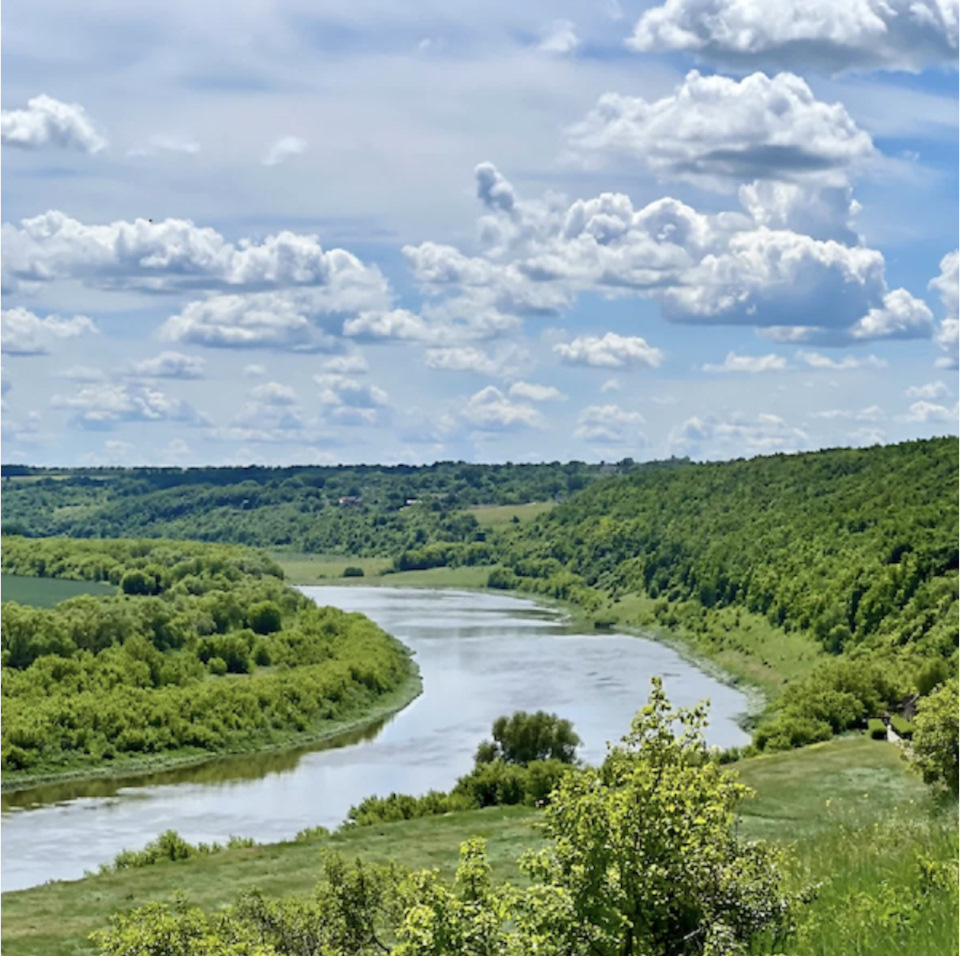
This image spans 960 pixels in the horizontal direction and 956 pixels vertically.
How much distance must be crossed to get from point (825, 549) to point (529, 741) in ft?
242

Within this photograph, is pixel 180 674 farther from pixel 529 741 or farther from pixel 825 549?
pixel 825 549

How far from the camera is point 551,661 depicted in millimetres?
120500

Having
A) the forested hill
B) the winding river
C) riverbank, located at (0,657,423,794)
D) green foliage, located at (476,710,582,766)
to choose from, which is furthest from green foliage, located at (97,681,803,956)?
the forested hill

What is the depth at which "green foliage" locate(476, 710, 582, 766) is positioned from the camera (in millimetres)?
73312

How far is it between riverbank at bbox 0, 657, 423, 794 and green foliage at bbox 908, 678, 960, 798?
172 ft

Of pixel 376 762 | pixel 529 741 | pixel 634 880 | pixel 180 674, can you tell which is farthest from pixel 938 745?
pixel 180 674

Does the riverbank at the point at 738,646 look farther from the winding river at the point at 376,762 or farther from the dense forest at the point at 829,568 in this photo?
the winding river at the point at 376,762

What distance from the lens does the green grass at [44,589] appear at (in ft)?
443

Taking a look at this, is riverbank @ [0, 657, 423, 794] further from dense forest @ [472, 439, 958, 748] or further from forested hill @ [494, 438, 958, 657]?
forested hill @ [494, 438, 958, 657]

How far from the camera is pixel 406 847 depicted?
51.4 metres

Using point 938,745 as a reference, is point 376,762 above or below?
below

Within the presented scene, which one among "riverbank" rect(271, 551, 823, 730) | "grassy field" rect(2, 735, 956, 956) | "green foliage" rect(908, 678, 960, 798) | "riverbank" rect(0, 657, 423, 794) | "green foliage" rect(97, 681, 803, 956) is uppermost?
"green foliage" rect(97, 681, 803, 956)

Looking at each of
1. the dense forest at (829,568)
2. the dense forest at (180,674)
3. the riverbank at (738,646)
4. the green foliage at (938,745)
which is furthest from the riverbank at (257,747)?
the green foliage at (938,745)

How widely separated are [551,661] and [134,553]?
247 feet
